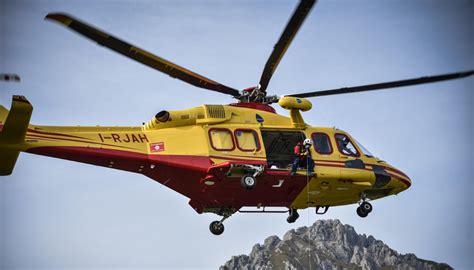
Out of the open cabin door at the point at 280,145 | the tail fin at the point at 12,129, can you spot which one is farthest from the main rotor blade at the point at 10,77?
the open cabin door at the point at 280,145

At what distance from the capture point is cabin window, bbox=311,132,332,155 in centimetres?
2697

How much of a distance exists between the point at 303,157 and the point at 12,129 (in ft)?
31.7

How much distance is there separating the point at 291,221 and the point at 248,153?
395 centimetres

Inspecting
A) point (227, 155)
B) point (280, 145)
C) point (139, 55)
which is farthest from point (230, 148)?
point (139, 55)

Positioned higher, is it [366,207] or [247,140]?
[247,140]

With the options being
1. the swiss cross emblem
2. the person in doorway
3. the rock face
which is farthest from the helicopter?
the rock face

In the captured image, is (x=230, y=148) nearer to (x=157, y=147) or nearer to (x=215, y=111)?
(x=215, y=111)

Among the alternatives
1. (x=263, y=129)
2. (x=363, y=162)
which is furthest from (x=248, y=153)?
(x=363, y=162)

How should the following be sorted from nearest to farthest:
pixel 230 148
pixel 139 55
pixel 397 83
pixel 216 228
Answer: pixel 139 55 < pixel 397 83 < pixel 230 148 < pixel 216 228

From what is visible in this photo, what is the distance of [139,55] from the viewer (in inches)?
944

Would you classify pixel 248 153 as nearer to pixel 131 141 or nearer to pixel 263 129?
pixel 263 129

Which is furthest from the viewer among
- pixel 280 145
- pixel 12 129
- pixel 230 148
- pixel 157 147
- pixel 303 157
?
pixel 280 145

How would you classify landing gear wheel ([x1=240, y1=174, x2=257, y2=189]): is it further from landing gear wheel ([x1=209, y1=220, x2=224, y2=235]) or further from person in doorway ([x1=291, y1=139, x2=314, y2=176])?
landing gear wheel ([x1=209, y1=220, x2=224, y2=235])

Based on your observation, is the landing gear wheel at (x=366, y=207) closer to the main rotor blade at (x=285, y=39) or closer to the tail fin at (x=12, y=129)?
the main rotor blade at (x=285, y=39)
